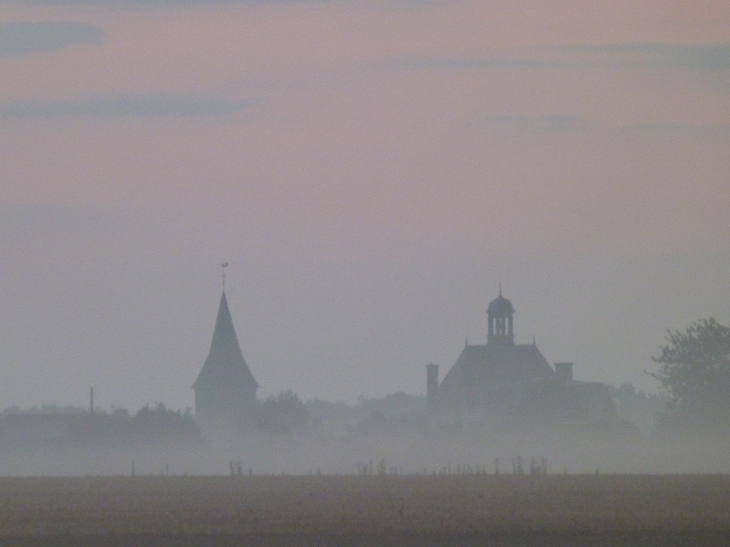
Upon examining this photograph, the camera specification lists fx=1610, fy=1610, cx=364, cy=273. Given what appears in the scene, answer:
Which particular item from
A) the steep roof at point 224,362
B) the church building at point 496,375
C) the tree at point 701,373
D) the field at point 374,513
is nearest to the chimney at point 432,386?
the church building at point 496,375

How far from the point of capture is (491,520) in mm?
41719

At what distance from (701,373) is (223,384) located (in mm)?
95899

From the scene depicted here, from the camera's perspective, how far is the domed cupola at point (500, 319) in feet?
559

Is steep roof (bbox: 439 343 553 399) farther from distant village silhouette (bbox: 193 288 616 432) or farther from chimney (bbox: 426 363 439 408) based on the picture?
chimney (bbox: 426 363 439 408)

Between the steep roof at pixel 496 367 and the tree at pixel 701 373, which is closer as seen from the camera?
the tree at pixel 701 373

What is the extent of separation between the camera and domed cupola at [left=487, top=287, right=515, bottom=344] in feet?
559

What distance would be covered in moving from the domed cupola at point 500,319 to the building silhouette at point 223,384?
29.6m

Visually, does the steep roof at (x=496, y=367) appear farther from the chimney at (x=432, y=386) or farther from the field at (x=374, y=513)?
the field at (x=374, y=513)

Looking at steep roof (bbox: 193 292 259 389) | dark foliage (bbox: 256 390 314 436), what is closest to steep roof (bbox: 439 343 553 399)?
dark foliage (bbox: 256 390 314 436)

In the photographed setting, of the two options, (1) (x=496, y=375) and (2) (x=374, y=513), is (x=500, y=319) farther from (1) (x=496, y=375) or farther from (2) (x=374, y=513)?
(2) (x=374, y=513)

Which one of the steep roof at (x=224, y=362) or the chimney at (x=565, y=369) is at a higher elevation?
the steep roof at (x=224, y=362)

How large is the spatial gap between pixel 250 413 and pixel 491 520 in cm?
13374

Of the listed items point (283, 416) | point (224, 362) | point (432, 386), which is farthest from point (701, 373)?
point (224, 362)

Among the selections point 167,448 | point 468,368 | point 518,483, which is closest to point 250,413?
point 468,368
